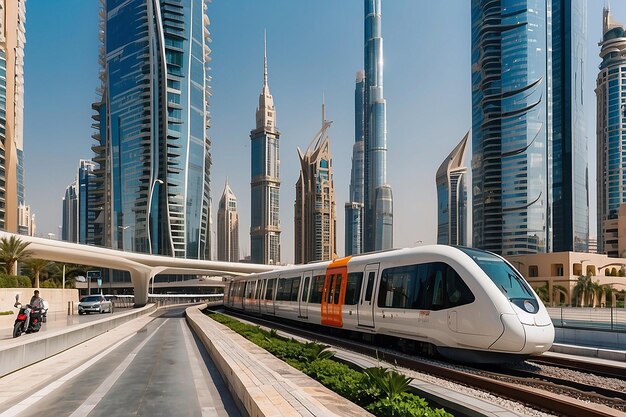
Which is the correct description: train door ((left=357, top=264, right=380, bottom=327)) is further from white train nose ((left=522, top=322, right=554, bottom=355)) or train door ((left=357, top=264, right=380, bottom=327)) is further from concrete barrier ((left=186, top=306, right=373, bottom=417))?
concrete barrier ((left=186, top=306, right=373, bottom=417))

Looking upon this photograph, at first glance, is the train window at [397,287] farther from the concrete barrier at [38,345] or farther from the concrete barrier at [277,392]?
the concrete barrier at [38,345]

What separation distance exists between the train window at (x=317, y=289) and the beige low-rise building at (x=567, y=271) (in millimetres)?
75501

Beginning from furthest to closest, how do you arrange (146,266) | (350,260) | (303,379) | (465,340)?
(146,266) < (350,260) < (465,340) < (303,379)

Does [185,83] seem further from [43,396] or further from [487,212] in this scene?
[43,396]

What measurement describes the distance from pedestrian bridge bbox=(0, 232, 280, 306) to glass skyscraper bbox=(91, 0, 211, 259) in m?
59.9

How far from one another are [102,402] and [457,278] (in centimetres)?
850

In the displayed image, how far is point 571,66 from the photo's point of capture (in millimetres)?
150250

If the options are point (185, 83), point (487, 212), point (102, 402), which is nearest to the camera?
point (102, 402)

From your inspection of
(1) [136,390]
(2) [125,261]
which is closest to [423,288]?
(1) [136,390]

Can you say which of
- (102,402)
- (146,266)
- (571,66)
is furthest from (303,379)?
(571,66)

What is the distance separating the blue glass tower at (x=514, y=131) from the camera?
5404 inches

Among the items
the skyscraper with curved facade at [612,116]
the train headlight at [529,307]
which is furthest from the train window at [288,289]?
the skyscraper with curved facade at [612,116]

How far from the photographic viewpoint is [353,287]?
19.9 metres

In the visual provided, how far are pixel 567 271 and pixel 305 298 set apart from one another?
270 feet
